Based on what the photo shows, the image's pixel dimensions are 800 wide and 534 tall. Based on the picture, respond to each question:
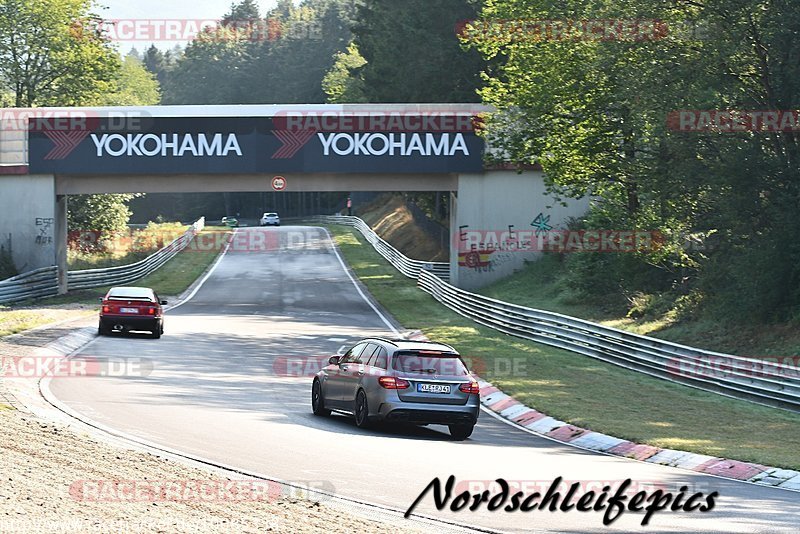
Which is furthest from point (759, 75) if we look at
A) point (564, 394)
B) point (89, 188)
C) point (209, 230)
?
point (209, 230)

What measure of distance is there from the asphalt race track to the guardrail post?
634 inches

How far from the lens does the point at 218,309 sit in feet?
146

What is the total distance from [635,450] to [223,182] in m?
33.5

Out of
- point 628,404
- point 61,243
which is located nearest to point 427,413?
point 628,404

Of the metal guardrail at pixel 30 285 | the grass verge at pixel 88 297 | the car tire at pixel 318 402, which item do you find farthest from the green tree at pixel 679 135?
the metal guardrail at pixel 30 285

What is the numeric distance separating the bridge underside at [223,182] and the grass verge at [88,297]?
456 centimetres

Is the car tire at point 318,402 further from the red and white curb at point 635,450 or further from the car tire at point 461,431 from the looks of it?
the red and white curb at point 635,450

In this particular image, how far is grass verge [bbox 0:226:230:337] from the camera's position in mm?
34875

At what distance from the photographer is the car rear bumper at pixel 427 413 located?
1681 centimetres

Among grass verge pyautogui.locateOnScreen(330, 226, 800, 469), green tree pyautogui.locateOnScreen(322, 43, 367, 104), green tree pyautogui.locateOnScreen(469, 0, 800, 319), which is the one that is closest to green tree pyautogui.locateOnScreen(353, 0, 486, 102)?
green tree pyautogui.locateOnScreen(322, 43, 367, 104)

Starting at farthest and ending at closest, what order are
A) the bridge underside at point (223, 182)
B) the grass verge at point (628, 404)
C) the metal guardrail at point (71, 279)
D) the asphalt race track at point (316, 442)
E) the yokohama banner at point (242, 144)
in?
the bridge underside at point (223, 182) → the yokohama banner at point (242, 144) → the metal guardrail at point (71, 279) → the grass verge at point (628, 404) → the asphalt race track at point (316, 442)

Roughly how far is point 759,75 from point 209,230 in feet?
252

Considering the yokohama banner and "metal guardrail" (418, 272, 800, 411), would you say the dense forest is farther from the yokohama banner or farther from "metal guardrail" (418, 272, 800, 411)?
the yokohama banner

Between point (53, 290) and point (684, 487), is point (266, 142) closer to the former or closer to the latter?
point (53, 290)
